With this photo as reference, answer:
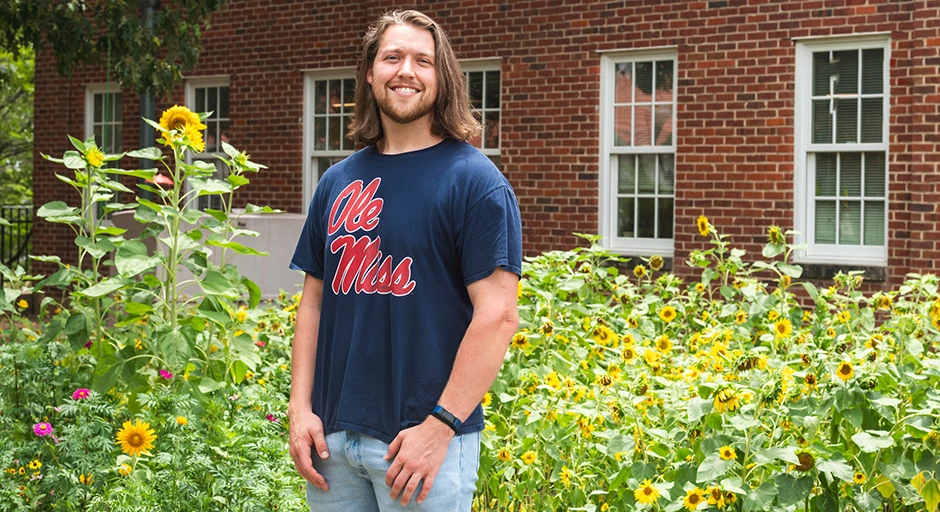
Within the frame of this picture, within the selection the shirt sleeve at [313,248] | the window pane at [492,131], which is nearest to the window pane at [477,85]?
the window pane at [492,131]

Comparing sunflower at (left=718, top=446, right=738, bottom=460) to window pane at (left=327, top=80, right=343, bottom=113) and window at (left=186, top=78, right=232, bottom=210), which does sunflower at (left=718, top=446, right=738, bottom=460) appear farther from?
window at (left=186, top=78, right=232, bottom=210)

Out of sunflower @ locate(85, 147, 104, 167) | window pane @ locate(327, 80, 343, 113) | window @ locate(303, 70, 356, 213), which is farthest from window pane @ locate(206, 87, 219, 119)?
sunflower @ locate(85, 147, 104, 167)

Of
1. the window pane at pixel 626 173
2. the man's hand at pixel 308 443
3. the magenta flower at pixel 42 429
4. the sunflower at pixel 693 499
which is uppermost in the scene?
the window pane at pixel 626 173

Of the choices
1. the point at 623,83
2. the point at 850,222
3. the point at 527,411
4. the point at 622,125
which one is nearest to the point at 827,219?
the point at 850,222

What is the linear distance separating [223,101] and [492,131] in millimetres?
3639

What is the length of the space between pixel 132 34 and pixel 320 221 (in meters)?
7.23

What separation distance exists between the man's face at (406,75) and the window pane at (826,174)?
751 centimetres

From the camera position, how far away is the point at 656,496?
10.5 ft

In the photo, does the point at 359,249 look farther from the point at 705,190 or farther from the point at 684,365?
the point at 705,190

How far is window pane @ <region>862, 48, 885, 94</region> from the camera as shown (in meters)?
9.07

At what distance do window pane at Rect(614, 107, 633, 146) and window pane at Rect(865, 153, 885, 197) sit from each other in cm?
212

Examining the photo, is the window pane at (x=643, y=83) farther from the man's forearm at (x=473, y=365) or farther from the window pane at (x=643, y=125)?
the man's forearm at (x=473, y=365)

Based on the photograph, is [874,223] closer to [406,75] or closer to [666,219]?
[666,219]

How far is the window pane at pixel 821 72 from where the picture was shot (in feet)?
30.5
